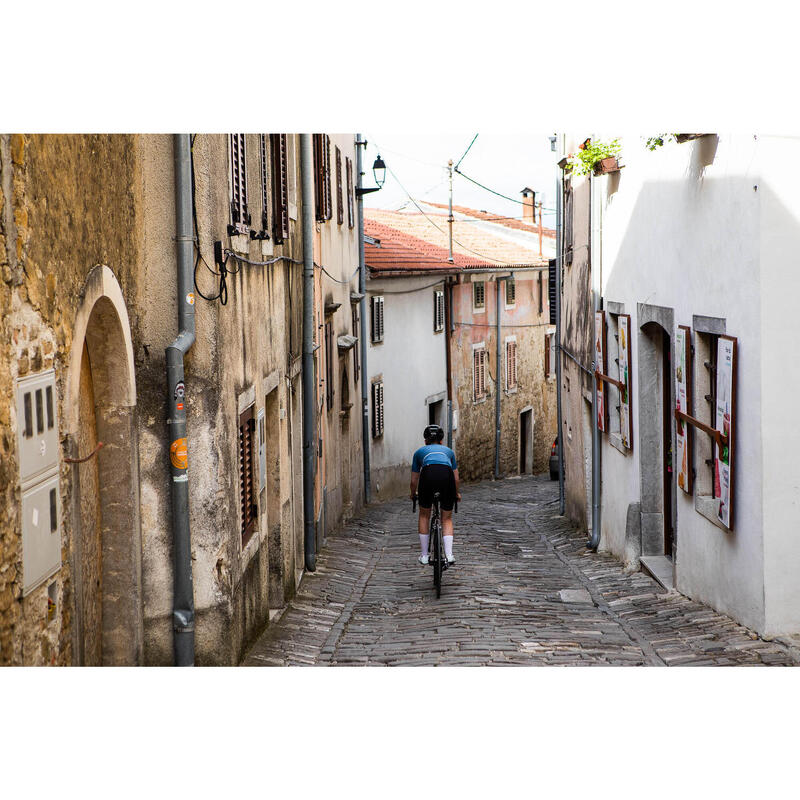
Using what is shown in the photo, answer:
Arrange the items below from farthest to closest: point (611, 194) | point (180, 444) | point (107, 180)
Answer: point (611, 194)
point (180, 444)
point (107, 180)

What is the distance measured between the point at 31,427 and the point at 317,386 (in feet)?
28.9

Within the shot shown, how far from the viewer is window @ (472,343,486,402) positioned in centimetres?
2845

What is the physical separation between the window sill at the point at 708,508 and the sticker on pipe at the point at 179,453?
3.89 m

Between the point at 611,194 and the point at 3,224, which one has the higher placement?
the point at 611,194

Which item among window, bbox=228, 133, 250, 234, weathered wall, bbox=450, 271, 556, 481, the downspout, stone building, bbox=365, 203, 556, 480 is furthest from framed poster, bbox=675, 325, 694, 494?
the downspout

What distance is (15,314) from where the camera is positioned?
4270mm

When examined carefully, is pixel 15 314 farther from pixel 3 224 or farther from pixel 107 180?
pixel 107 180

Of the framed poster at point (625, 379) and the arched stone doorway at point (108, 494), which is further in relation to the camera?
the framed poster at point (625, 379)

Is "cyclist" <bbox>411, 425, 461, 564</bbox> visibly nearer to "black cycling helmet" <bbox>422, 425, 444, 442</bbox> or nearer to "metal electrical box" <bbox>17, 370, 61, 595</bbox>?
"black cycling helmet" <bbox>422, 425, 444, 442</bbox>

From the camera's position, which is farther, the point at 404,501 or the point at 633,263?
the point at 404,501

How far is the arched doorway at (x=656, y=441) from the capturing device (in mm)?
11008

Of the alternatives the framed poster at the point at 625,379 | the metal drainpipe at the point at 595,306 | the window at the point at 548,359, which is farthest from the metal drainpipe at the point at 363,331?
the window at the point at 548,359

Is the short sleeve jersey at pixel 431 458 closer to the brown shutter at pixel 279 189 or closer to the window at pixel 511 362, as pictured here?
the brown shutter at pixel 279 189

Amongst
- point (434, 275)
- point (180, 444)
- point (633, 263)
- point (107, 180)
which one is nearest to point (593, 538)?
point (633, 263)
